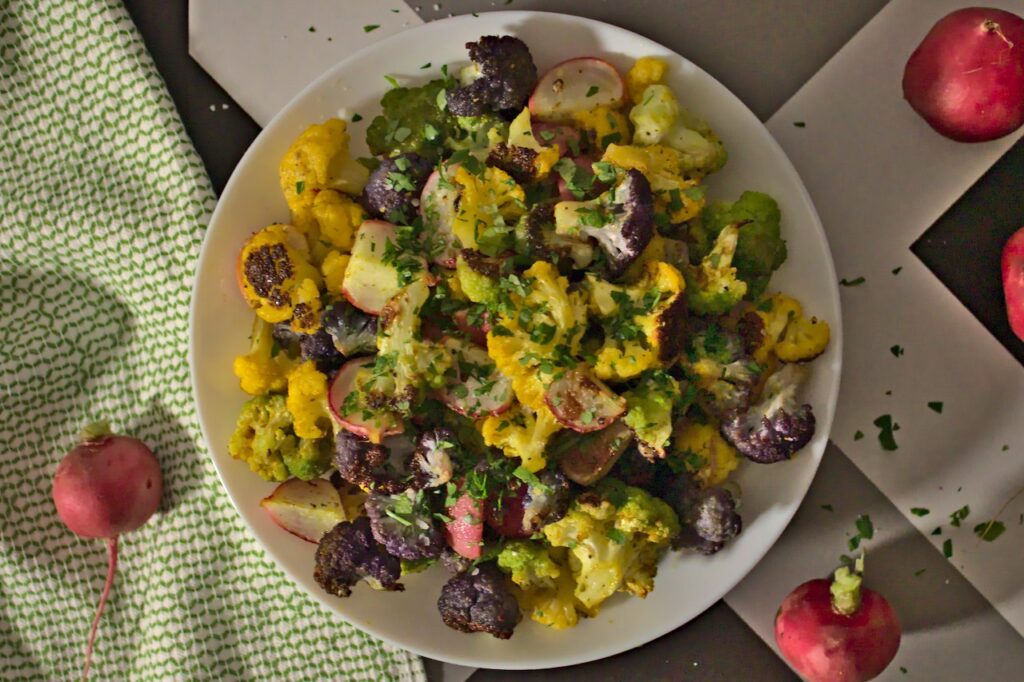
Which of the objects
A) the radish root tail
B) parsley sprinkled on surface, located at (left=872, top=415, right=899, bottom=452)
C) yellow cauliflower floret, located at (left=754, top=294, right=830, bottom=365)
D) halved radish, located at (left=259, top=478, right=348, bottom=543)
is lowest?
the radish root tail

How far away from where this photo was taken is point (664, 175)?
1.16 metres

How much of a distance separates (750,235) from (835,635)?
0.63 m

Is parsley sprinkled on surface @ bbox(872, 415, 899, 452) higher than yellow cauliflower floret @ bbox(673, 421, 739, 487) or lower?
higher

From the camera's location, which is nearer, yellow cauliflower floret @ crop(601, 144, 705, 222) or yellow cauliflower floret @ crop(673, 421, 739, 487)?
yellow cauliflower floret @ crop(601, 144, 705, 222)

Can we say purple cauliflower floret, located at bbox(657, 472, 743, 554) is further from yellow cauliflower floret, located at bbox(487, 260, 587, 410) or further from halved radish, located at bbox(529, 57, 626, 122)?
halved radish, located at bbox(529, 57, 626, 122)

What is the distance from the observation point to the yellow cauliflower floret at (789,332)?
1204 millimetres

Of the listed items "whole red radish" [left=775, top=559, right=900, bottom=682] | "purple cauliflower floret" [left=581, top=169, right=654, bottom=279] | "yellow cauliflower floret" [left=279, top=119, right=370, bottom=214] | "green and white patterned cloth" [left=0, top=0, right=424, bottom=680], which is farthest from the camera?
"green and white patterned cloth" [left=0, top=0, right=424, bottom=680]

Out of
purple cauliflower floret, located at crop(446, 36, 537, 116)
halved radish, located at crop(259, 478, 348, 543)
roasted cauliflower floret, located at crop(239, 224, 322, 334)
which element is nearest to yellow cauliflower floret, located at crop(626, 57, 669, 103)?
purple cauliflower floret, located at crop(446, 36, 537, 116)

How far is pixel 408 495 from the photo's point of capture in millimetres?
1205

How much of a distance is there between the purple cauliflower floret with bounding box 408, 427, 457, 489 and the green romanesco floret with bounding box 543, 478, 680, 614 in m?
0.16

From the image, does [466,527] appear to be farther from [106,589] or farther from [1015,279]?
[1015,279]

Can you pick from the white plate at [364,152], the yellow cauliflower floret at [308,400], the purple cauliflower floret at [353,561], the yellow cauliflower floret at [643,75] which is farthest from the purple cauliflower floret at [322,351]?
the yellow cauliflower floret at [643,75]

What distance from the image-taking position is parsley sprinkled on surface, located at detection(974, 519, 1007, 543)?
4.66 feet

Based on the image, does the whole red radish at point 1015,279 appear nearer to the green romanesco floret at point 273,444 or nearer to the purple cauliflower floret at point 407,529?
the purple cauliflower floret at point 407,529
